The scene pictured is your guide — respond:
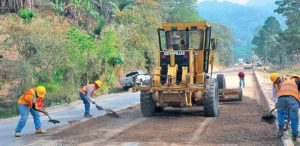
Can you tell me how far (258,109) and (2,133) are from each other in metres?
9.91

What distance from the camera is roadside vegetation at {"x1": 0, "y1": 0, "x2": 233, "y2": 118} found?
2850cm

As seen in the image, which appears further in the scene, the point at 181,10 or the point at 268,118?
the point at 181,10

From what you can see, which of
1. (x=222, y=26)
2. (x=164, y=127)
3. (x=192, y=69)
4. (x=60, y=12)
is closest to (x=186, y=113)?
(x=192, y=69)

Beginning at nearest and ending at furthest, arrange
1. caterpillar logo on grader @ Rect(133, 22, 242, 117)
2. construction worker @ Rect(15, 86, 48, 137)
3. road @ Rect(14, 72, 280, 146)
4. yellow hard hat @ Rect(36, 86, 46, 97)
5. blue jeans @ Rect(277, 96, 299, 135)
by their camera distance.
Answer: blue jeans @ Rect(277, 96, 299, 135), road @ Rect(14, 72, 280, 146), yellow hard hat @ Rect(36, 86, 46, 97), construction worker @ Rect(15, 86, 48, 137), caterpillar logo on grader @ Rect(133, 22, 242, 117)

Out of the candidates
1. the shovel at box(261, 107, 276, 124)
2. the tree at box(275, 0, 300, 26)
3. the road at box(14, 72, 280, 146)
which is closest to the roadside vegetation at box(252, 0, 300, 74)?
the tree at box(275, 0, 300, 26)

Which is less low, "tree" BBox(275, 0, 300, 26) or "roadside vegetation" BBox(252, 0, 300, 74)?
"tree" BBox(275, 0, 300, 26)

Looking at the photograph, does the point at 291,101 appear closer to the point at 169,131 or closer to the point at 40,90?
the point at 169,131

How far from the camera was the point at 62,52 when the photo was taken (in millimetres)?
30188

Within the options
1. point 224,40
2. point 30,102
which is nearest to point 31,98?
point 30,102

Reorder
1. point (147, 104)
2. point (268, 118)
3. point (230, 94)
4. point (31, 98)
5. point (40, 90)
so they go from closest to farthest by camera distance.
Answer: point (40, 90) → point (31, 98) → point (268, 118) → point (147, 104) → point (230, 94)

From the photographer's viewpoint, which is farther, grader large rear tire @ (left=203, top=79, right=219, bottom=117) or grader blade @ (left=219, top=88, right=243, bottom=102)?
grader blade @ (left=219, top=88, right=243, bottom=102)

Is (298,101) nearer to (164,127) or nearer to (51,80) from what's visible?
(164,127)

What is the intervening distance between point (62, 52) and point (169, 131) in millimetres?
17764

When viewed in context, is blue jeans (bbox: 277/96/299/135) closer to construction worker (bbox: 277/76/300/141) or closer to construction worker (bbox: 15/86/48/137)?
construction worker (bbox: 277/76/300/141)
